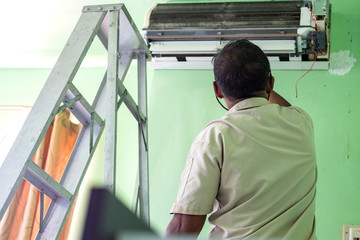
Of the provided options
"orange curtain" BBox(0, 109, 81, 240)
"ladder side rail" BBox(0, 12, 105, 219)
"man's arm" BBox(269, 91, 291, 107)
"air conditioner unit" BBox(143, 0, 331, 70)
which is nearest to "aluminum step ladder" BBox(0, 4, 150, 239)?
"ladder side rail" BBox(0, 12, 105, 219)

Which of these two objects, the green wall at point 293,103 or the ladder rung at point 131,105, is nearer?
the ladder rung at point 131,105

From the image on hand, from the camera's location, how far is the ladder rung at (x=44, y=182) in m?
2.01

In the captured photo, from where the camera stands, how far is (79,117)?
2404mm

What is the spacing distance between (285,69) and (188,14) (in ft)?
1.95

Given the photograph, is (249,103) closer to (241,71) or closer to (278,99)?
(241,71)

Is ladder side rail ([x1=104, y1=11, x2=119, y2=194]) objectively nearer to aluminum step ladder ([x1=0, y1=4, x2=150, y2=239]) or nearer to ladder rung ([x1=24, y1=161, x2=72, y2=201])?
aluminum step ladder ([x1=0, y1=4, x2=150, y2=239])

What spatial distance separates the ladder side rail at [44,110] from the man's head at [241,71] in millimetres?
751

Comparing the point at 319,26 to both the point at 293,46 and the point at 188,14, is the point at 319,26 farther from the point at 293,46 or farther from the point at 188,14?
the point at 188,14

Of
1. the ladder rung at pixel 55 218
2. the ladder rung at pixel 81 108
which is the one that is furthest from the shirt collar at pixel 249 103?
the ladder rung at pixel 55 218

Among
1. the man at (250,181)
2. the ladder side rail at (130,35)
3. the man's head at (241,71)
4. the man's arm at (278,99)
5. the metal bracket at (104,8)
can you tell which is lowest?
the man at (250,181)

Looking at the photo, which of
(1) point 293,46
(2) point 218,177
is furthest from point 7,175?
(1) point 293,46

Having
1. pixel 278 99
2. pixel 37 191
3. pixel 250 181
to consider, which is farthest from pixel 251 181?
pixel 37 191

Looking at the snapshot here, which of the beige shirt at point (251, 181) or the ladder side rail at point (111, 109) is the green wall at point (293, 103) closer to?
the ladder side rail at point (111, 109)

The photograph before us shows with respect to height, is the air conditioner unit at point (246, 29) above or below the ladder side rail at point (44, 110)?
above
